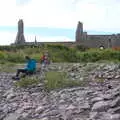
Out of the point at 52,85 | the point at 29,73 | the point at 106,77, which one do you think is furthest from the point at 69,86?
the point at 29,73

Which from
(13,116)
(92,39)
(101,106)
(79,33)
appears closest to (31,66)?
(13,116)

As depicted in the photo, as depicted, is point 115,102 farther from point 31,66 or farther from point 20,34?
point 20,34

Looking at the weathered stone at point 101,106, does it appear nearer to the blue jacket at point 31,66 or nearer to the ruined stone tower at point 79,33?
the blue jacket at point 31,66

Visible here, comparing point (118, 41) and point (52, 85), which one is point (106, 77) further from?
point (118, 41)

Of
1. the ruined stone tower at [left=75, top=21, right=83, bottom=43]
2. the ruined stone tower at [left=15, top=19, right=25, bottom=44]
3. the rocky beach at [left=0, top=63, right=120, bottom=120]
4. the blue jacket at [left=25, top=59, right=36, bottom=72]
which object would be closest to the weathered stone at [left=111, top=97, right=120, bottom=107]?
the rocky beach at [left=0, top=63, right=120, bottom=120]

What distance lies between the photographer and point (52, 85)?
15.7 metres

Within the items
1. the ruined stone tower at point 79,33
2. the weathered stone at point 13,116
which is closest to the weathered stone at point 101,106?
the weathered stone at point 13,116

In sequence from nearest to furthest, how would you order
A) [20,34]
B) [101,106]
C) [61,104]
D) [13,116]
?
[101,106] < [13,116] < [61,104] < [20,34]

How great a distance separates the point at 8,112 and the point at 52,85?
3.52 meters

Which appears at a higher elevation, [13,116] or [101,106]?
[101,106]

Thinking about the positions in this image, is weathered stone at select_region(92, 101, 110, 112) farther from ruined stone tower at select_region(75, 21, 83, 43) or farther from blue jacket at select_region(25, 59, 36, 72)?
ruined stone tower at select_region(75, 21, 83, 43)

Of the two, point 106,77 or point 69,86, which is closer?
point 69,86

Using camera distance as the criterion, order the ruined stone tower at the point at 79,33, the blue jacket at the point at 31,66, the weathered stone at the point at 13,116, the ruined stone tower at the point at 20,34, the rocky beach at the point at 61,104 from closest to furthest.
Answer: the rocky beach at the point at 61,104 → the weathered stone at the point at 13,116 → the blue jacket at the point at 31,66 → the ruined stone tower at the point at 20,34 → the ruined stone tower at the point at 79,33

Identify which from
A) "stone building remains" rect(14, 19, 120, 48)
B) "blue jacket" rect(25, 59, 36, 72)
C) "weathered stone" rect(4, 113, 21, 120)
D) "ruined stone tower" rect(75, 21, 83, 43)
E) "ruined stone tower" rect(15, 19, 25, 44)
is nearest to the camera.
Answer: "weathered stone" rect(4, 113, 21, 120)
